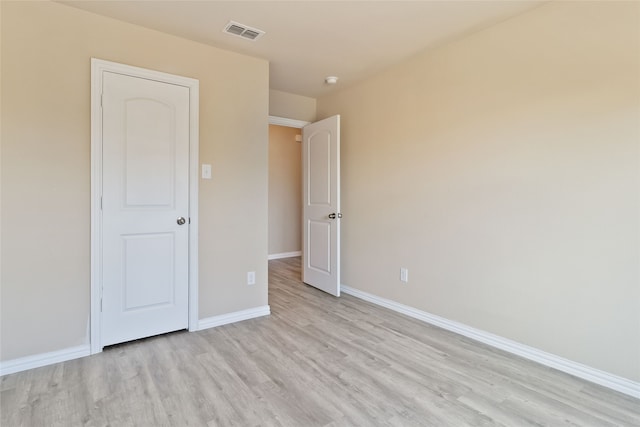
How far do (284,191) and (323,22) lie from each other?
3969mm

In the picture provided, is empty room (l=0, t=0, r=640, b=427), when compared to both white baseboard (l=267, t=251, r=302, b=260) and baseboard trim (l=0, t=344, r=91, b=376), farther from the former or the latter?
white baseboard (l=267, t=251, r=302, b=260)

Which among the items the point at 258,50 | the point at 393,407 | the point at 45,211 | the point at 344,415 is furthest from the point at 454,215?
the point at 45,211

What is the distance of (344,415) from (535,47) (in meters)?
2.59

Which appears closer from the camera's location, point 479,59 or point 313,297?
point 479,59

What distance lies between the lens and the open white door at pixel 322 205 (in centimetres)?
A: 357

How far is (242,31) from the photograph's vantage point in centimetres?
247

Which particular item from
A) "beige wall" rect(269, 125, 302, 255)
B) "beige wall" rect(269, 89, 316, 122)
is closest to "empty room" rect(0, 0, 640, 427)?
"beige wall" rect(269, 89, 316, 122)

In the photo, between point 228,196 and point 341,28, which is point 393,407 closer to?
point 228,196

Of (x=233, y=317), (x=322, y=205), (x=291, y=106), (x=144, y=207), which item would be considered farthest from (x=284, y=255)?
(x=144, y=207)

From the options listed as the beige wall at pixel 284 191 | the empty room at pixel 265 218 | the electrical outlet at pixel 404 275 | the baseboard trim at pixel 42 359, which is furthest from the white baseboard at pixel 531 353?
the beige wall at pixel 284 191

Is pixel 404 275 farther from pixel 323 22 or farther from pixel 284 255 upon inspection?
pixel 284 255

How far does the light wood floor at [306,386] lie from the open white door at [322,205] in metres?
1.15

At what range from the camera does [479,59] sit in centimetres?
248

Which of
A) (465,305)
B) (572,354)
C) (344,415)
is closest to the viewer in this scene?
(344,415)
